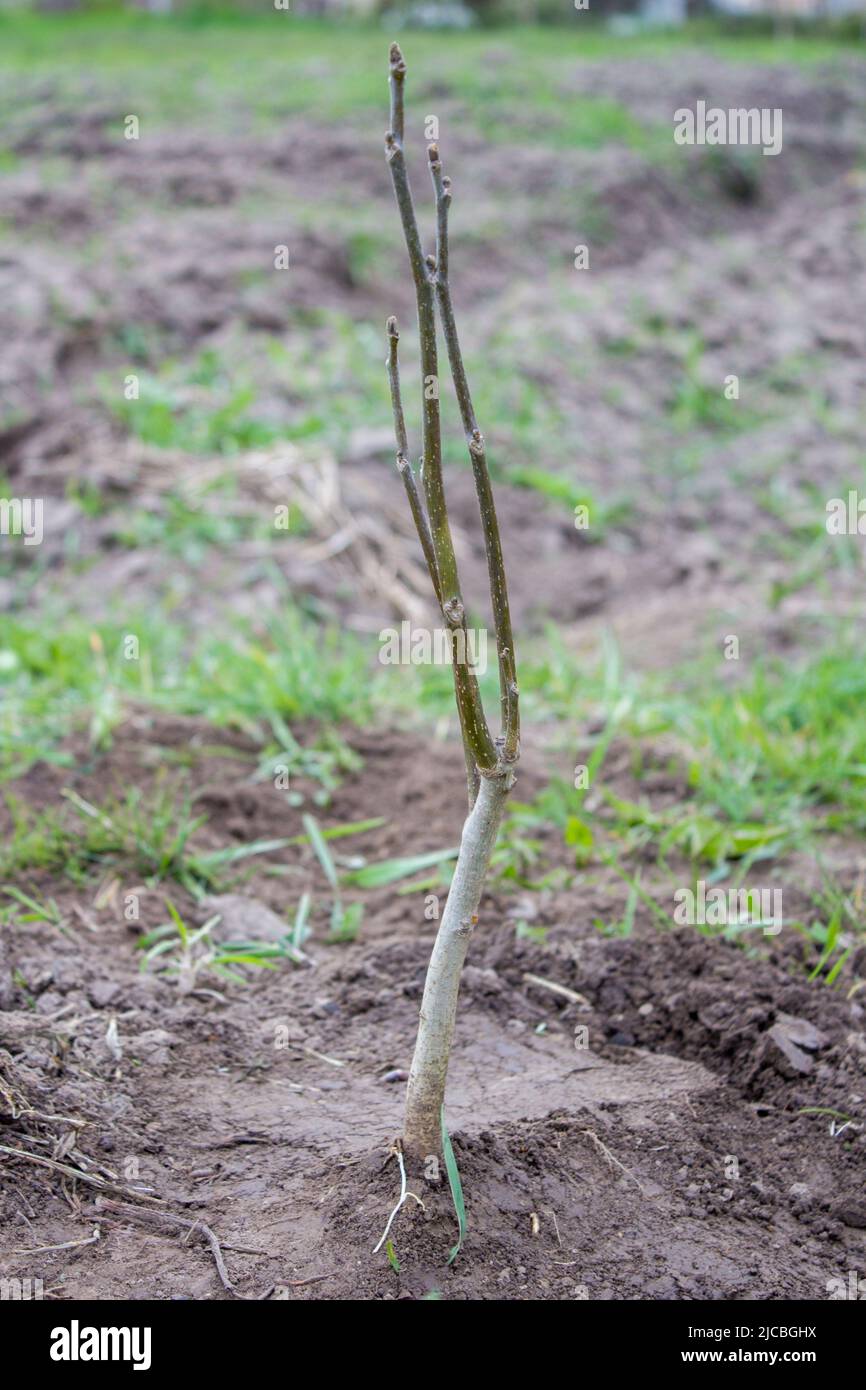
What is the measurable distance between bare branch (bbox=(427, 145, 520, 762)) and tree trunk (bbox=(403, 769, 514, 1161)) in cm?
9

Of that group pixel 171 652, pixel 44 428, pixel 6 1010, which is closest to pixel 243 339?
pixel 44 428

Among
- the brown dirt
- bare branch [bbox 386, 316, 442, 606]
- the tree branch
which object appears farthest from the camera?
the brown dirt

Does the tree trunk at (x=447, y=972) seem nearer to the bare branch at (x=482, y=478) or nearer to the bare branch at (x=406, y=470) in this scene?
the bare branch at (x=482, y=478)

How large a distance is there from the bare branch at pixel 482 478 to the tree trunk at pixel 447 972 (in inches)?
3.7

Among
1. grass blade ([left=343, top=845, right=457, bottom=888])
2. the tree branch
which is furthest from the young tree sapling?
grass blade ([left=343, top=845, right=457, bottom=888])

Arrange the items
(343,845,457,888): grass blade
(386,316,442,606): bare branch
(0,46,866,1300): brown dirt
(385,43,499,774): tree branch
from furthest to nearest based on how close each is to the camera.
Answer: (343,845,457,888): grass blade, (0,46,866,1300): brown dirt, (386,316,442,606): bare branch, (385,43,499,774): tree branch

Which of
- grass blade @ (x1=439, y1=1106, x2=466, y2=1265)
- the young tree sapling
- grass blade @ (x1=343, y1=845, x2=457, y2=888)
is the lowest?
grass blade @ (x1=439, y1=1106, x2=466, y2=1265)

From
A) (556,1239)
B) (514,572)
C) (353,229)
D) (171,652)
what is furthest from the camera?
(353,229)

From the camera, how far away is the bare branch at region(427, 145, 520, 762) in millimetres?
1651

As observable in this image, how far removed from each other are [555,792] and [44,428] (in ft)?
9.97

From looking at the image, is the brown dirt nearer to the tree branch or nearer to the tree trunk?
the tree trunk

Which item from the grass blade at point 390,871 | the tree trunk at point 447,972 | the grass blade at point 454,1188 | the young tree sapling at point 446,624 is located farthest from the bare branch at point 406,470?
the grass blade at point 390,871

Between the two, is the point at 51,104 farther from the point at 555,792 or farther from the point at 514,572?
the point at 555,792
